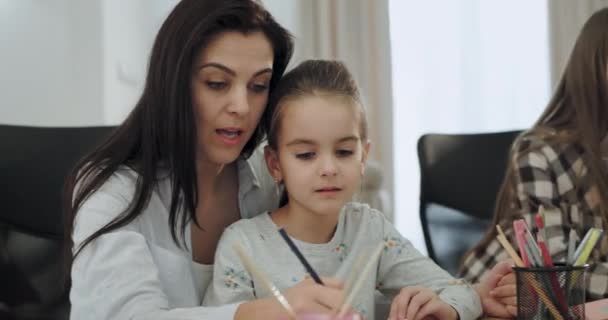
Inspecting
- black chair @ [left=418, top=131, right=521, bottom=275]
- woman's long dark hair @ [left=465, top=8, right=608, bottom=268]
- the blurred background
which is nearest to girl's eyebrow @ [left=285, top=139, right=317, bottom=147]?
woman's long dark hair @ [left=465, top=8, right=608, bottom=268]

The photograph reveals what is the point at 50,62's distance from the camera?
2.97m

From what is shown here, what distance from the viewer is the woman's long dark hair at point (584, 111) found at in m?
1.75

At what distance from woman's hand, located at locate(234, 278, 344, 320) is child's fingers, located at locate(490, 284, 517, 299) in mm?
404

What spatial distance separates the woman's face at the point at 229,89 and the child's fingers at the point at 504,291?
0.44 metres

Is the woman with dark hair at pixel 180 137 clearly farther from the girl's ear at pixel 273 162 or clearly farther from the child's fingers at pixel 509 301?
the child's fingers at pixel 509 301

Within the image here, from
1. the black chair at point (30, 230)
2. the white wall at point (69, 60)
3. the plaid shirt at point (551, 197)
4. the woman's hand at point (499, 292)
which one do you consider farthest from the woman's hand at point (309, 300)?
the white wall at point (69, 60)

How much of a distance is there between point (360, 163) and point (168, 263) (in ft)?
1.05

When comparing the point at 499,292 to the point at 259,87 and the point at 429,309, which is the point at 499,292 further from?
the point at 259,87

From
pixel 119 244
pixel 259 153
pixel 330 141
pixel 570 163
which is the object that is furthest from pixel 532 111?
pixel 119 244

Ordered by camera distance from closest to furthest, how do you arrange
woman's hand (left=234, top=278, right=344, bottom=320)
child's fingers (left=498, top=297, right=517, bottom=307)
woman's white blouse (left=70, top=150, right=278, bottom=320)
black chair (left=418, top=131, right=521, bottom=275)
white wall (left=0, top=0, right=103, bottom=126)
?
woman's hand (left=234, top=278, right=344, bottom=320)
woman's white blouse (left=70, top=150, right=278, bottom=320)
child's fingers (left=498, top=297, right=517, bottom=307)
black chair (left=418, top=131, right=521, bottom=275)
white wall (left=0, top=0, right=103, bottom=126)

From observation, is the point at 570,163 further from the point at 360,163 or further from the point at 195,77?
the point at 195,77

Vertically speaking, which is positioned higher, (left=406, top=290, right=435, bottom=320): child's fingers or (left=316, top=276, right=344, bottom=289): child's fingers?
(left=316, top=276, right=344, bottom=289): child's fingers

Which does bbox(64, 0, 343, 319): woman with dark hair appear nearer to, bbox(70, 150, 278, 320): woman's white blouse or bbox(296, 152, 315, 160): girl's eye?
bbox(70, 150, 278, 320): woman's white blouse

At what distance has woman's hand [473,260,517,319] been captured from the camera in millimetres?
1168
